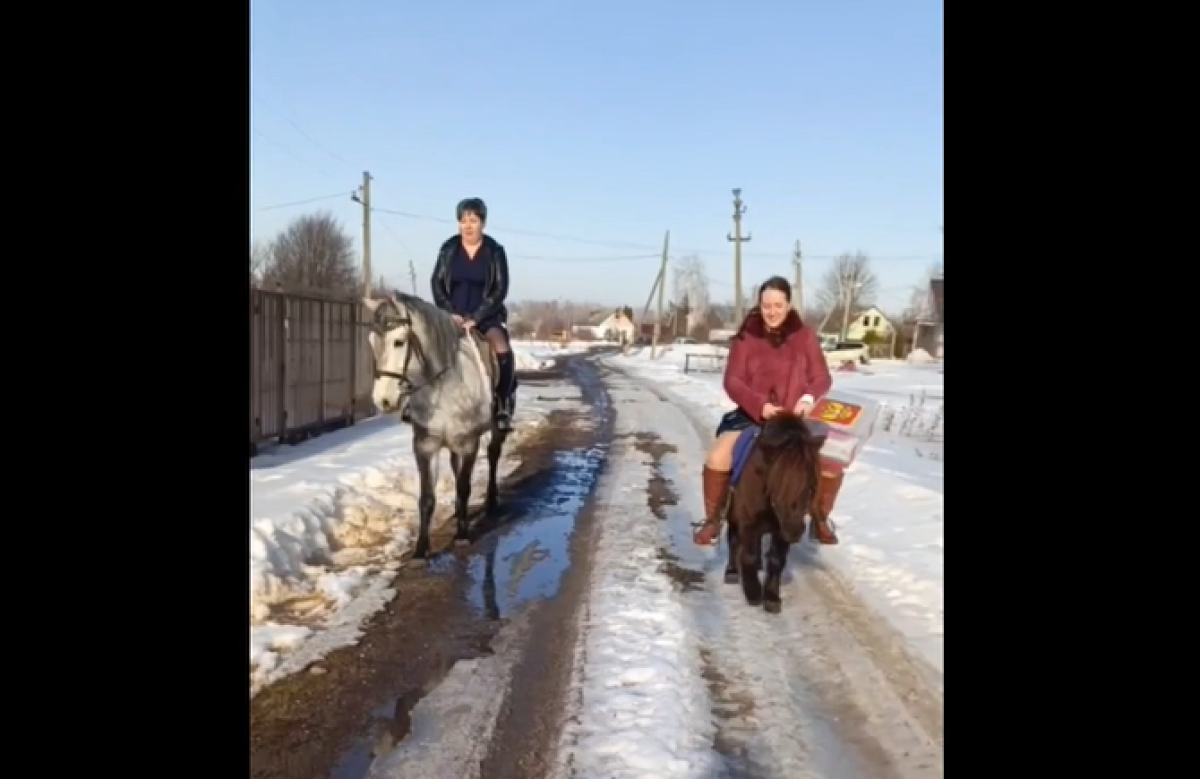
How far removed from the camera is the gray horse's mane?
554cm

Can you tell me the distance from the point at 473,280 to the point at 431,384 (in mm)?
1116

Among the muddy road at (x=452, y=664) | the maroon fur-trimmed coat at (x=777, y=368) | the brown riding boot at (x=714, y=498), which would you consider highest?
the maroon fur-trimmed coat at (x=777, y=368)

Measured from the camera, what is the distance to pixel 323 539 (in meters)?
5.99

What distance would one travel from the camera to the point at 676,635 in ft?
13.5

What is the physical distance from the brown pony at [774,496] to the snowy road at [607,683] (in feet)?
0.69

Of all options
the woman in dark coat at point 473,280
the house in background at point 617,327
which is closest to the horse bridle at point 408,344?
the woman in dark coat at point 473,280

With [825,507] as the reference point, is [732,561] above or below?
below

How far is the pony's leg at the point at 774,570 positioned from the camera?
465 centimetres

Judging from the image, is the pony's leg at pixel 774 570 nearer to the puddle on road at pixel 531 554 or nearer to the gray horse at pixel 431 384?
the puddle on road at pixel 531 554

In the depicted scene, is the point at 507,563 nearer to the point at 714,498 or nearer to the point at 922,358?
the point at 714,498

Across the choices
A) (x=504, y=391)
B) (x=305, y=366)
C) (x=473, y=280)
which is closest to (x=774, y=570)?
(x=504, y=391)

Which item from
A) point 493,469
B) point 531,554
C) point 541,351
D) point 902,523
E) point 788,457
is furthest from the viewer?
point 541,351
